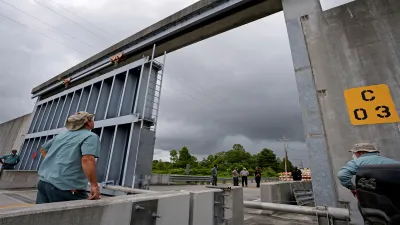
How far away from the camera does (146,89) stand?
25.2 ft

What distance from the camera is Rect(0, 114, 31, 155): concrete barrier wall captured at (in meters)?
14.0

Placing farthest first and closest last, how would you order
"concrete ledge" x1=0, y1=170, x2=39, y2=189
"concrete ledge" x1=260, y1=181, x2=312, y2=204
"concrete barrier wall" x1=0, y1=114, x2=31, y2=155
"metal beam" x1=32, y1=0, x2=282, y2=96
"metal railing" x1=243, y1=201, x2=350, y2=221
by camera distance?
"concrete barrier wall" x1=0, y1=114, x2=31, y2=155, "concrete ledge" x1=0, y1=170, x2=39, y2=189, "metal beam" x1=32, y1=0, x2=282, y2=96, "concrete ledge" x1=260, y1=181, x2=312, y2=204, "metal railing" x1=243, y1=201, x2=350, y2=221

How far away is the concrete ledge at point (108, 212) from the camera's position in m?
1.01

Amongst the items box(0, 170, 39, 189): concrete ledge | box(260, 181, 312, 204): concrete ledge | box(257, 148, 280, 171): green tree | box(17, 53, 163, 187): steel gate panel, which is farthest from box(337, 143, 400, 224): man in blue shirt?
box(257, 148, 280, 171): green tree

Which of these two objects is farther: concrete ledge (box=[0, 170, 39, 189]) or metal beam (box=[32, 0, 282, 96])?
concrete ledge (box=[0, 170, 39, 189])

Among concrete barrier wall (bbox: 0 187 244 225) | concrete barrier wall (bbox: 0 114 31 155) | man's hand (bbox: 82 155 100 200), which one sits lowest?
concrete barrier wall (bbox: 0 187 244 225)

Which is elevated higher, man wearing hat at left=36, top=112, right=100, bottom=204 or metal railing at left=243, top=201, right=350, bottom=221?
man wearing hat at left=36, top=112, right=100, bottom=204

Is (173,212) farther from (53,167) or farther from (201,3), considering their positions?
(201,3)

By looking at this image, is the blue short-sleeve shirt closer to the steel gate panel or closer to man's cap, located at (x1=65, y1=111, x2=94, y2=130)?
man's cap, located at (x1=65, y1=111, x2=94, y2=130)

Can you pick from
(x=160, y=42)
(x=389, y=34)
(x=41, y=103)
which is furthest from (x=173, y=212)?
(x=41, y=103)

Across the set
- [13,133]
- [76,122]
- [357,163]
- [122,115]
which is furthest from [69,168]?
[13,133]

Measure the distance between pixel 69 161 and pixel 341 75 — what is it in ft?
17.2

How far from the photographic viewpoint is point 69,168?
1941 mm

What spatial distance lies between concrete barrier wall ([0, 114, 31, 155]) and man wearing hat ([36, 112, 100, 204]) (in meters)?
15.5
